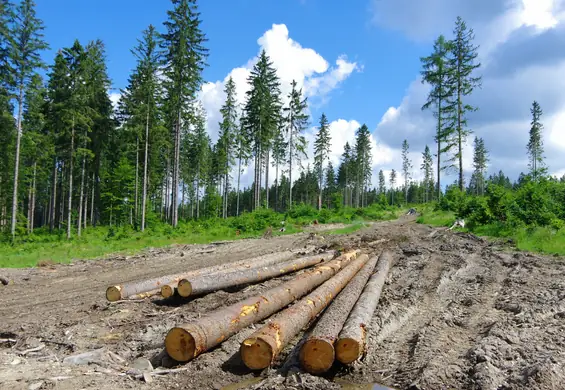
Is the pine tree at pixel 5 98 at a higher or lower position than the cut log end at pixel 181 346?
higher

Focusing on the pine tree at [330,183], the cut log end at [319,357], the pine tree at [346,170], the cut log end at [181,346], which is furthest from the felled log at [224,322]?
the pine tree at [330,183]

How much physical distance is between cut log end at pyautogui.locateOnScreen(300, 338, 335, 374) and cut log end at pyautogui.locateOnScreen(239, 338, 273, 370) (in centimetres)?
47

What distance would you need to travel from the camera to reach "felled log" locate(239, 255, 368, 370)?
470 cm

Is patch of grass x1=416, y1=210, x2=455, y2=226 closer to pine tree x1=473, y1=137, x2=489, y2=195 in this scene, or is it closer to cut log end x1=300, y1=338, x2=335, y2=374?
cut log end x1=300, y1=338, x2=335, y2=374

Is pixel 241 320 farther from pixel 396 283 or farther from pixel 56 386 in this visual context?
pixel 396 283

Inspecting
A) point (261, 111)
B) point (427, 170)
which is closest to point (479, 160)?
point (427, 170)

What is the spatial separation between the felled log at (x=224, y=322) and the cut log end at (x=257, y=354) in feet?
2.05

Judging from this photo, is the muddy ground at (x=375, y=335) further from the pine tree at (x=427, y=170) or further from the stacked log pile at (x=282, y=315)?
the pine tree at (x=427, y=170)

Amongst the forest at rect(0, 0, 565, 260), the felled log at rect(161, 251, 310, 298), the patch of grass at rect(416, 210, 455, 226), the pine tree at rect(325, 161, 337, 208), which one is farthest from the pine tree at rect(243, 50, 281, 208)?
the pine tree at rect(325, 161, 337, 208)

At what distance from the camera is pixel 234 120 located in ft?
132

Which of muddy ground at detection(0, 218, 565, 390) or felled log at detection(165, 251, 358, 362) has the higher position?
felled log at detection(165, 251, 358, 362)

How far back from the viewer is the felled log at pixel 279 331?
470cm

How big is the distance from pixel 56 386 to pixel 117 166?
124ft

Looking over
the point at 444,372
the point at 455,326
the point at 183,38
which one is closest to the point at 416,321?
the point at 455,326
